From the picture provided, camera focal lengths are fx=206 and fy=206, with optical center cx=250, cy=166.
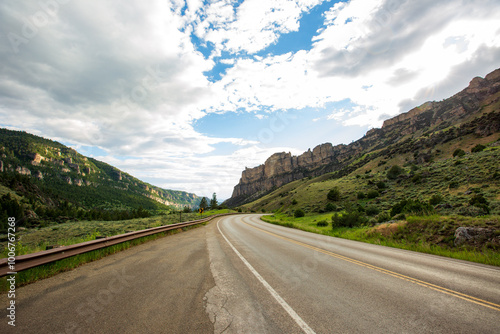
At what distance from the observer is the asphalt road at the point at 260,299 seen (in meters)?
3.29

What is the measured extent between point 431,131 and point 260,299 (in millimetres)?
123183

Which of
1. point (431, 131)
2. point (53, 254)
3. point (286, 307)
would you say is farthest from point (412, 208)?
point (431, 131)

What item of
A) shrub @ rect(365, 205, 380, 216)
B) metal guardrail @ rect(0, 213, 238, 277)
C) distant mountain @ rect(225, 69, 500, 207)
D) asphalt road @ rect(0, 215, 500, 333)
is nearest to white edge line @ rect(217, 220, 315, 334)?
asphalt road @ rect(0, 215, 500, 333)

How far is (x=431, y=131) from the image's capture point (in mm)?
93875

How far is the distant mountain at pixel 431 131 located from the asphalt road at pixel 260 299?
179 feet

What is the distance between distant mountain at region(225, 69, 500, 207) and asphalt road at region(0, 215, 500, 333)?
5460 cm

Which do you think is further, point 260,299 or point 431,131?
point 431,131

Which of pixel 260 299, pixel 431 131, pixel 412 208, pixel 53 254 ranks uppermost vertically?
pixel 431 131

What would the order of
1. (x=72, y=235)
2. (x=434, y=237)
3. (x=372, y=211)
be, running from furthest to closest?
(x=372, y=211), (x=72, y=235), (x=434, y=237)

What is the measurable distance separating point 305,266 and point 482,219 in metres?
10.4

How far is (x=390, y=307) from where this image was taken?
399 centimetres

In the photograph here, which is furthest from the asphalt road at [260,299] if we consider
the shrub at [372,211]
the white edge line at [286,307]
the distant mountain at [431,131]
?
the distant mountain at [431,131]

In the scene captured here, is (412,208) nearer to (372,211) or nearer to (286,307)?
(372,211)

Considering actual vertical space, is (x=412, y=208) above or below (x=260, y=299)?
above
